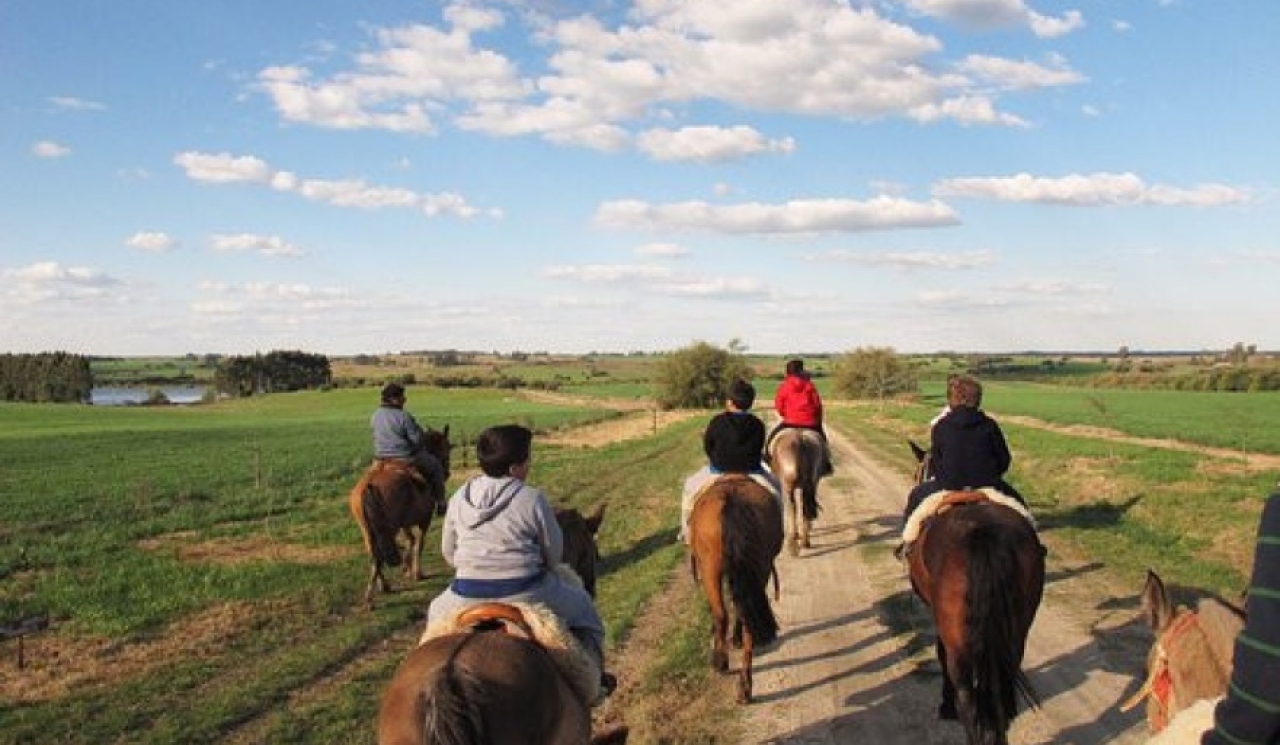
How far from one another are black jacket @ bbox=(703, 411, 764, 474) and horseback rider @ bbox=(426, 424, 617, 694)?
4106 millimetres

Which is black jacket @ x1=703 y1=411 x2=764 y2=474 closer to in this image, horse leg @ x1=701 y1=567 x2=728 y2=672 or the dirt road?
horse leg @ x1=701 y1=567 x2=728 y2=672

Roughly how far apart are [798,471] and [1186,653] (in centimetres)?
1082

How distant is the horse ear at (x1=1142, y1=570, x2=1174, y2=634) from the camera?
12.1 ft

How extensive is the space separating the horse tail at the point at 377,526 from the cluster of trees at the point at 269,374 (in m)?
123

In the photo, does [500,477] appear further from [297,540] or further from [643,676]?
[297,540]

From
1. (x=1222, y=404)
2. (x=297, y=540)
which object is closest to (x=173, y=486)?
(x=297, y=540)

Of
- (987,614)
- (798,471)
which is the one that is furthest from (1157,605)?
(798,471)

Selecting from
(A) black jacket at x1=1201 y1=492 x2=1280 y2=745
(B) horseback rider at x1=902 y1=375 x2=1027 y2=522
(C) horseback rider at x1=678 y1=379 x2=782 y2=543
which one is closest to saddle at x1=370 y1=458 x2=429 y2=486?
(C) horseback rider at x1=678 y1=379 x2=782 y2=543

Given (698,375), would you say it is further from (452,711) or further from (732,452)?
(452,711)

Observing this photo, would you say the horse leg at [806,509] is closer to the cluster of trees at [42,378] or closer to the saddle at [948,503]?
the saddle at [948,503]

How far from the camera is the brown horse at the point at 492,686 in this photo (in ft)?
13.0

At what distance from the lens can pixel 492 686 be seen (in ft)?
13.5

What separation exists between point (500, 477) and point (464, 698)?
5.77ft

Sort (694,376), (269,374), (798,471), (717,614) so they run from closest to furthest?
(717,614) < (798,471) < (694,376) < (269,374)
